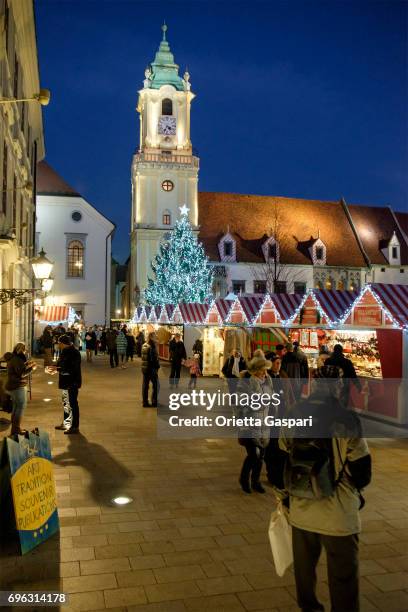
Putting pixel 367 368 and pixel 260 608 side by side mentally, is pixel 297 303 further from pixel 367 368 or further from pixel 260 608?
pixel 260 608

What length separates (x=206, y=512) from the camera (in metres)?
6.50

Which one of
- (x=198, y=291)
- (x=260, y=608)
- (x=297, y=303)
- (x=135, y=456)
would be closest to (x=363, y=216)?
(x=198, y=291)

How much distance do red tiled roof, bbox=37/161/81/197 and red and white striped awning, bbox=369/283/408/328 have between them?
3623 centimetres

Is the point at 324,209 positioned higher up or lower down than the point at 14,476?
higher up

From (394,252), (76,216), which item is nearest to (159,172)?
(76,216)

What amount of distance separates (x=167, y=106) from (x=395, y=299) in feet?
176

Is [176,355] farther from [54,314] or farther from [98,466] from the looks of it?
[54,314]

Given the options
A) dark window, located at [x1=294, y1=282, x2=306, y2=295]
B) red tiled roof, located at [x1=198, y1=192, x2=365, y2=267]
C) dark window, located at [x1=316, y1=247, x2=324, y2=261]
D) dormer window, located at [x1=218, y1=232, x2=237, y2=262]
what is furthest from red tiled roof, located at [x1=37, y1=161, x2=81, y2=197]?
dark window, located at [x1=316, y1=247, x2=324, y2=261]

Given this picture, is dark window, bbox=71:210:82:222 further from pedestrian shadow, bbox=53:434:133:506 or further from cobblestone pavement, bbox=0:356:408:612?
cobblestone pavement, bbox=0:356:408:612

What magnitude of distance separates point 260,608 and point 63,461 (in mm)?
4989

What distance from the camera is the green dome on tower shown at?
61.1m

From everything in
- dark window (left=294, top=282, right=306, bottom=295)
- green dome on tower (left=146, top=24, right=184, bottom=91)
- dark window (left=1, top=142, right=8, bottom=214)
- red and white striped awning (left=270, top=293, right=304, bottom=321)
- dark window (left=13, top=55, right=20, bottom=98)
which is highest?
green dome on tower (left=146, top=24, right=184, bottom=91)

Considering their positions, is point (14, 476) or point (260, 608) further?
point (14, 476)

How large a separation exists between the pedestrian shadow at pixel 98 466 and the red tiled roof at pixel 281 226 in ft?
157
